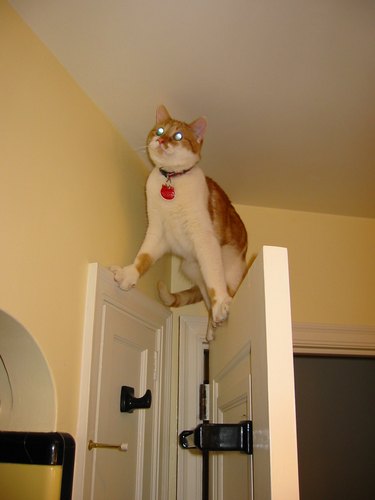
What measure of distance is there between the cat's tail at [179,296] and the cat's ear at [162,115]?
0.63 meters

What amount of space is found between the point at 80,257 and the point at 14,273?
0.91 feet

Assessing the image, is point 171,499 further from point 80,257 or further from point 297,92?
point 297,92

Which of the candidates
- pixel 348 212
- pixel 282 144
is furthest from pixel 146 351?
pixel 348 212

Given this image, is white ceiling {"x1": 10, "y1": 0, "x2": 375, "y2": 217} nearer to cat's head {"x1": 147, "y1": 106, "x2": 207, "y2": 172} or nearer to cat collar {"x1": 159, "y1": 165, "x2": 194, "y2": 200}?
cat's head {"x1": 147, "y1": 106, "x2": 207, "y2": 172}

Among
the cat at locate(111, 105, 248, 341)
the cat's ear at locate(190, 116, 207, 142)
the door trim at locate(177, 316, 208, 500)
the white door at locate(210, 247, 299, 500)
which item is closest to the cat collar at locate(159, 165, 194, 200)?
the cat at locate(111, 105, 248, 341)

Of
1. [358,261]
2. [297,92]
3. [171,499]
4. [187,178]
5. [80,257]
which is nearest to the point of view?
[80,257]

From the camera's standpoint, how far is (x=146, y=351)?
1636 mm

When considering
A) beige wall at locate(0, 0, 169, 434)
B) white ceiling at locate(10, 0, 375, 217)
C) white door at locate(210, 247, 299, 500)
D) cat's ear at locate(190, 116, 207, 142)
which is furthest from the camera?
cat's ear at locate(190, 116, 207, 142)

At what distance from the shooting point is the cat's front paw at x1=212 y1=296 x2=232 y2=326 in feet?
4.35

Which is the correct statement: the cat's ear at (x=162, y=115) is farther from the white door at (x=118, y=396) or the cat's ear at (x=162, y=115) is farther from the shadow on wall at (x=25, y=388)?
the shadow on wall at (x=25, y=388)

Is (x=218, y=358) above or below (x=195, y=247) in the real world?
below

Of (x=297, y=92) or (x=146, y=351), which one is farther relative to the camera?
(x=146, y=351)

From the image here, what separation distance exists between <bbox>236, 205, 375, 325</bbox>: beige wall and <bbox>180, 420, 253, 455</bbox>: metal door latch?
1.15 metres

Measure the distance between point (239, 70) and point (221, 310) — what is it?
28.0 inches
